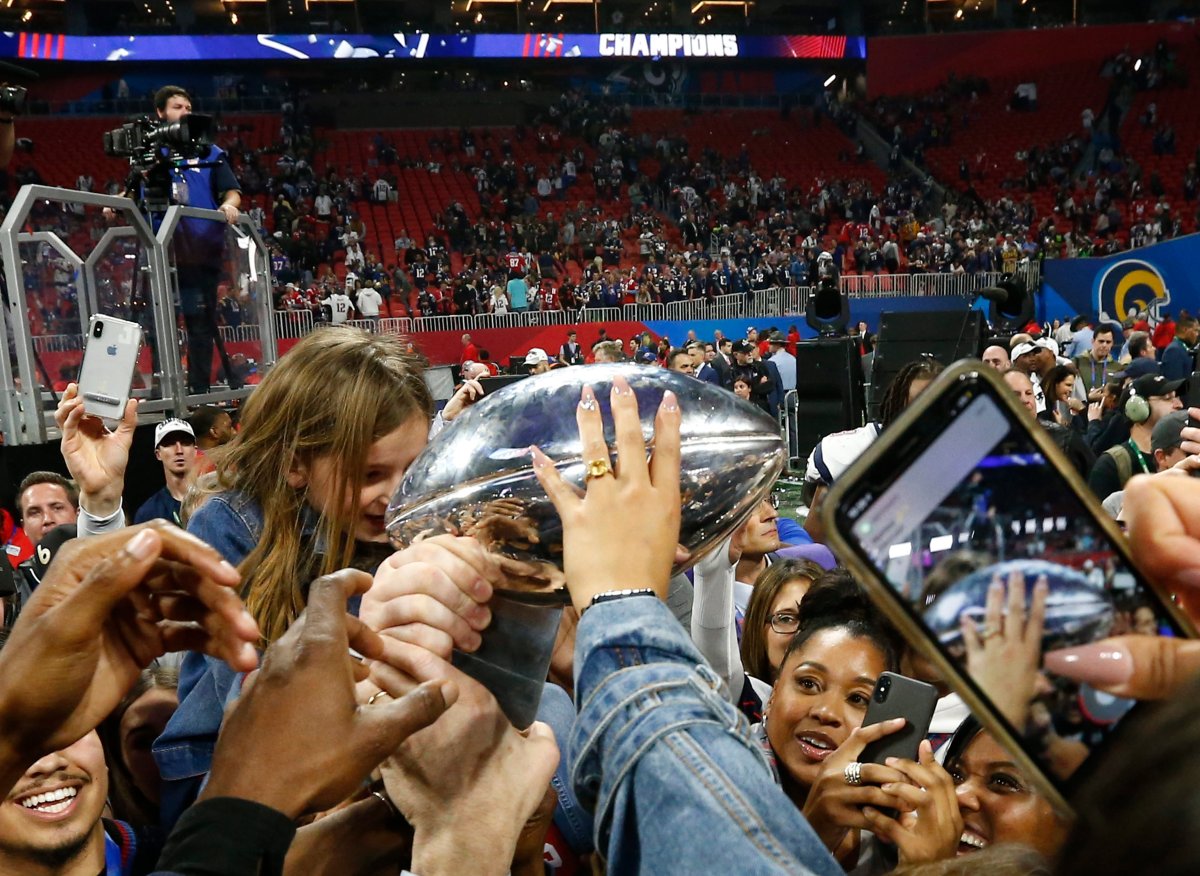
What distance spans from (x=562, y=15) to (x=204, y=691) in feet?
105

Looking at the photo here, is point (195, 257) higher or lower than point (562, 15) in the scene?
lower

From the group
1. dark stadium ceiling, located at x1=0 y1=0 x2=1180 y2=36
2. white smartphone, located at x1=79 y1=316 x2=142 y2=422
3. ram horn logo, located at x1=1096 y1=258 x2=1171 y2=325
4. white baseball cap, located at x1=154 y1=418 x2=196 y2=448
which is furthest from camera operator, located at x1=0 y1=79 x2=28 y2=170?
dark stadium ceiling, located at x1=0 y1=0 x2=1180 y2=36

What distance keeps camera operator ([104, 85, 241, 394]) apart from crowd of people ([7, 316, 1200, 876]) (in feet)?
13.2

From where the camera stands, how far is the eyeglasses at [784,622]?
8.01 ft

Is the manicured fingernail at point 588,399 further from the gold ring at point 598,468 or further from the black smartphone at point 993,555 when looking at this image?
the black smartphone at point 993,555

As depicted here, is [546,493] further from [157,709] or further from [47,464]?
[47,464]

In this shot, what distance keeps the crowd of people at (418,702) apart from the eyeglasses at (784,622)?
57 centimetres

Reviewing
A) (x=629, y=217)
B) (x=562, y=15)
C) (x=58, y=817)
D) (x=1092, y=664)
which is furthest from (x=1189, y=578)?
(x=562, y=15)

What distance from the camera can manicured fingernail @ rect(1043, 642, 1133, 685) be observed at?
60 centimetres

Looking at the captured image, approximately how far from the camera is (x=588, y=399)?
876mm

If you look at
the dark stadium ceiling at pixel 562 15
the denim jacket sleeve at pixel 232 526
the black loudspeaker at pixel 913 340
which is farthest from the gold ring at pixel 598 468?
the dark stadium ceiling at pixel 562 15

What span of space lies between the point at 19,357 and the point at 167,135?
1438mm

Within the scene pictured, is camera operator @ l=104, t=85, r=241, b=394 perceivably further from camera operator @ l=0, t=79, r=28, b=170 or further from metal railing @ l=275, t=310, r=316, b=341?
metal railing @ l=275, t=310, r=316, b=341

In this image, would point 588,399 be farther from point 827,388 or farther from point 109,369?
point 827,388
